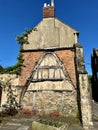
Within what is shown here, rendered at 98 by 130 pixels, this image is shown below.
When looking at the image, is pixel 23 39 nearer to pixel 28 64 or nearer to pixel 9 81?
pixel 28 64

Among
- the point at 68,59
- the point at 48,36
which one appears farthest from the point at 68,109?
the point at 48,36

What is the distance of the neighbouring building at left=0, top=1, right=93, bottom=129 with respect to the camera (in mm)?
14133

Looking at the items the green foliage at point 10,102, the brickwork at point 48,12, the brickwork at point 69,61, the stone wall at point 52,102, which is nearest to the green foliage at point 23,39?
the brickwork at point 48,12

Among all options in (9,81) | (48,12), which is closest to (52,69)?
(9,81)

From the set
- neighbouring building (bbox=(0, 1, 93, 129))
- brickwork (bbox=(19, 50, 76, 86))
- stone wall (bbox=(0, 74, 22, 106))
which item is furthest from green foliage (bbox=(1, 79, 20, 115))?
brickwork (bbox=(19, 50, 76, 86))

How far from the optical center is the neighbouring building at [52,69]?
14.1 meters

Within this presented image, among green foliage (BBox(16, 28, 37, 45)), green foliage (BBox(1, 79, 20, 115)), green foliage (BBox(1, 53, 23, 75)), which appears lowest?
green foliage (BBox(1, 79, 20, 115))

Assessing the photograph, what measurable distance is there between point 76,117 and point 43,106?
2976 millimetres

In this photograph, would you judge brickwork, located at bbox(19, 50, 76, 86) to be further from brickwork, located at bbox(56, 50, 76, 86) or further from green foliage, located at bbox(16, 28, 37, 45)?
green foliage, located at bbox(16, 28, 37, 45)

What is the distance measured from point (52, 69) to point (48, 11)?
257 inches

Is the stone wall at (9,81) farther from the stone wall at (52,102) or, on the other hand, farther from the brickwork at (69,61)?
the brickwork at (69,61)

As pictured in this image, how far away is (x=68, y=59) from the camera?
15547mm

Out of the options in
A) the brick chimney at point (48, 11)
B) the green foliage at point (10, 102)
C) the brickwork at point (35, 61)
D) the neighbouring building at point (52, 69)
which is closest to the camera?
the neighbouring building at point (52, 69)

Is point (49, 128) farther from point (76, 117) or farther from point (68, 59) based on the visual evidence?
point (68, 59)
